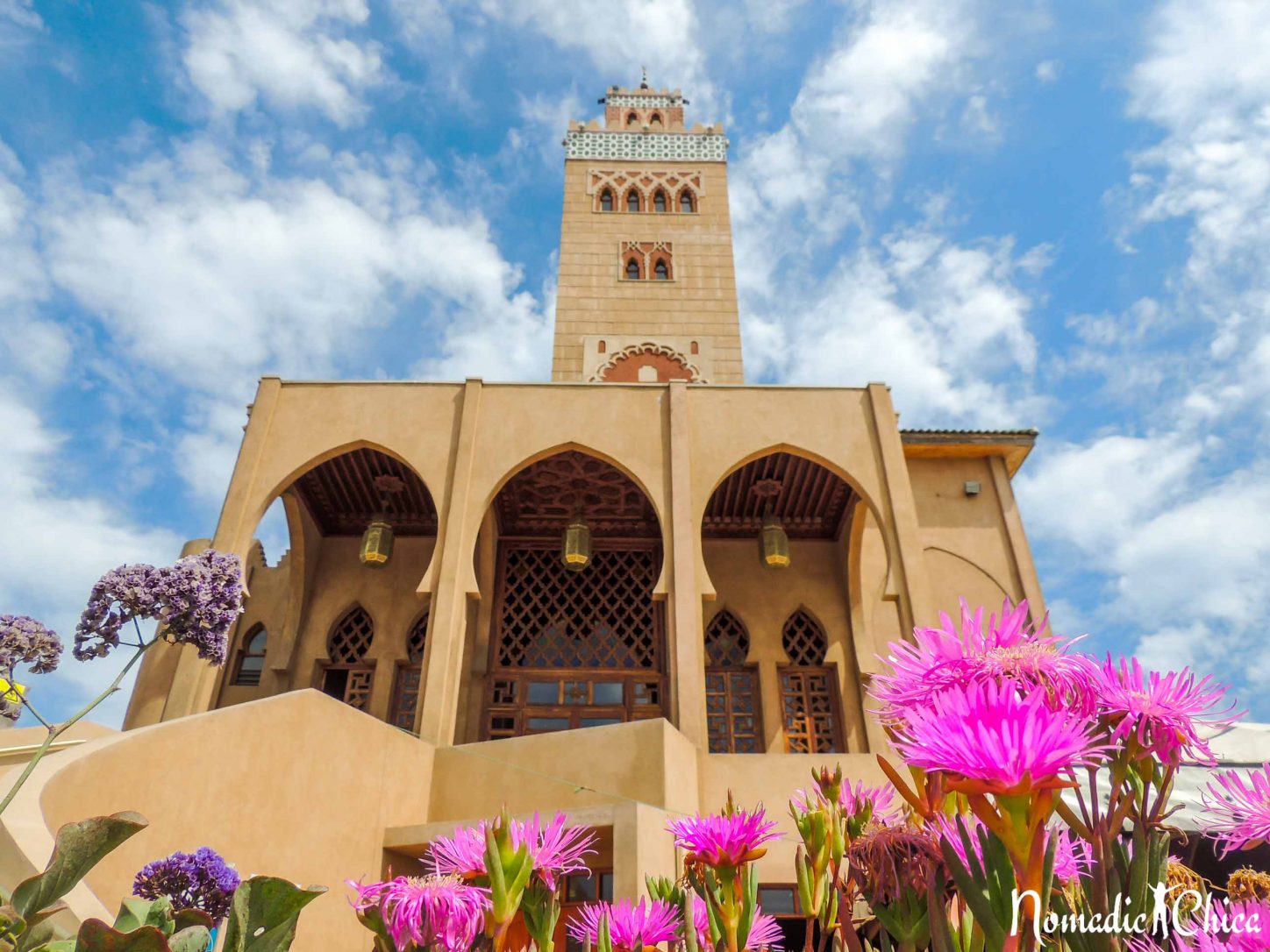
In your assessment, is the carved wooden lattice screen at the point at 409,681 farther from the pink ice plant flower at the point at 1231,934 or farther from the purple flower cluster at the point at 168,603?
the pink ice plant flower at the point at 1231,934

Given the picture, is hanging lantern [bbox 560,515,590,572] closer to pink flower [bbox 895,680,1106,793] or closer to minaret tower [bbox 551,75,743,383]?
minaret tower [bbox 551,75,743,383]

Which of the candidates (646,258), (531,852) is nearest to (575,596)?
(646,258)

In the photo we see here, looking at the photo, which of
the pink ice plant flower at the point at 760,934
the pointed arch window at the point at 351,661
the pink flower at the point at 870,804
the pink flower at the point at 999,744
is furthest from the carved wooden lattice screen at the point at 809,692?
the pink flower at the point at 999,744

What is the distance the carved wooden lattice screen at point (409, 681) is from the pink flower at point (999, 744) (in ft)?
29.3

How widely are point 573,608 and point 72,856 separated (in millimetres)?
8640

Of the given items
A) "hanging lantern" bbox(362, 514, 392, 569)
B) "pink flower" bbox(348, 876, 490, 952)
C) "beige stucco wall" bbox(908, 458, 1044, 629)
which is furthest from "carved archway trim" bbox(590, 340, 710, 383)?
"pink flower" bbox(348, 876, 490, 952)

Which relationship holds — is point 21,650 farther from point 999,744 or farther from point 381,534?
point 381,534

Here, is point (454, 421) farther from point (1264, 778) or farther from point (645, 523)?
point (1264, 778)

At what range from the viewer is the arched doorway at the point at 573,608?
9141mm

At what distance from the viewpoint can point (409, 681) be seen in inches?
375

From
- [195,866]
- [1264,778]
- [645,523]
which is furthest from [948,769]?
[645,523]

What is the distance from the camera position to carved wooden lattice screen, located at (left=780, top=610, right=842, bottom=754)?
29.9 feet

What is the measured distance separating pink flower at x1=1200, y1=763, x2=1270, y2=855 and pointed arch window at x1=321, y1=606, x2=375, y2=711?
30.2ft

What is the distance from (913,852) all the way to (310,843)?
487cm
